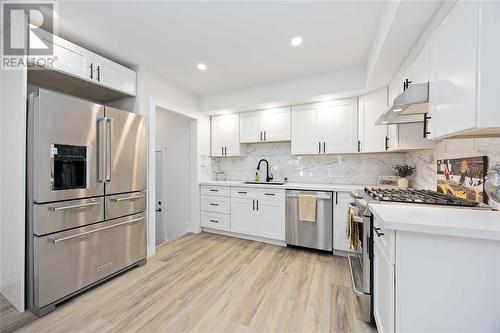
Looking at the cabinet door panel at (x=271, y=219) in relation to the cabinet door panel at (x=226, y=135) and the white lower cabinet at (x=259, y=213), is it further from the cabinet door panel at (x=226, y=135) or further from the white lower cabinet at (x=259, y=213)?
the cabinet door panel at (x=226, y=135)

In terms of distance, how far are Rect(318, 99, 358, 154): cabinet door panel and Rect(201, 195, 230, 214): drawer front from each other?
1859 mm

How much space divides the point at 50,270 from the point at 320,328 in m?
2.25

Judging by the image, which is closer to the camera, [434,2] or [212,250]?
Answer: [434,2]

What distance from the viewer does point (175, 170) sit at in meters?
4.09

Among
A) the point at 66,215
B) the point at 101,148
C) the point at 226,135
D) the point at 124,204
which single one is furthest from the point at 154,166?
the point at 226,135

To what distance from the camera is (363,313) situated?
1647 mm

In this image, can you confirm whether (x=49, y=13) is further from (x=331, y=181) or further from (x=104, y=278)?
(x=331, y=181)

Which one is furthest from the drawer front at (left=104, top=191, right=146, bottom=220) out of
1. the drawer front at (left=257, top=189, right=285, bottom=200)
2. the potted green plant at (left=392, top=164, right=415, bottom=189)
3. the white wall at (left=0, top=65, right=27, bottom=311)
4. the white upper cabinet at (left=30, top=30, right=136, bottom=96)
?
the potted green plant at (left=392, top=164, right=415, bottom=189)

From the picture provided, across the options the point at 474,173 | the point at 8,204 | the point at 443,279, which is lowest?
the point at 443,279

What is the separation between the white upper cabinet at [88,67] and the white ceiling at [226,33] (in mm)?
157

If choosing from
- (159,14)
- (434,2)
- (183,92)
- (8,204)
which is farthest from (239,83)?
(8,204)

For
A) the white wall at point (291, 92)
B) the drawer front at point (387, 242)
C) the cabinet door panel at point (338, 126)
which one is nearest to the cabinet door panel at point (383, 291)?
the drawer front at point (387, 242)

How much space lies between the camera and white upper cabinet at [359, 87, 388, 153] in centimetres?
274

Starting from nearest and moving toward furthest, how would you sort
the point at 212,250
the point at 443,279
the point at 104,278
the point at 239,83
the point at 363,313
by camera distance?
the point at 443,279 → the point at 363,313 → the point at 104,278 → the point at 212,250 → the point at 239,83
